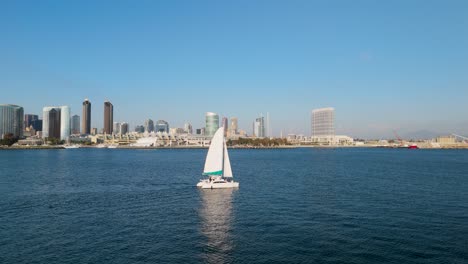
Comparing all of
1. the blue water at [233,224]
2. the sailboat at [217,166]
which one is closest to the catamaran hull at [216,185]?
the sailboat at [217,166]

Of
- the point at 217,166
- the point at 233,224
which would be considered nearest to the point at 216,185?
the point at 217,166

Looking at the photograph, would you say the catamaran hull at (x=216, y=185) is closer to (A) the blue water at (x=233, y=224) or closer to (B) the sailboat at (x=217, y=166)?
(B) the sailboat at (x=217, y=166)

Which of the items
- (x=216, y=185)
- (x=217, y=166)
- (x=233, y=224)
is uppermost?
(x=217, y=166)

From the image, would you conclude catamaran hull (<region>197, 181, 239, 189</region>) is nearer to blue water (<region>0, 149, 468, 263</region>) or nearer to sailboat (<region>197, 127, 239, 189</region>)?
sailboat (<region>197, 127, 239, 189</region>)

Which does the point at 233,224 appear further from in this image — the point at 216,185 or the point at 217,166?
the point at 217,166

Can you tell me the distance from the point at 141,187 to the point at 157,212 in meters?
18.7

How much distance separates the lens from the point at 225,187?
2126 inches

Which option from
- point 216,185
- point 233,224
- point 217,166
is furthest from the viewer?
point 217,166

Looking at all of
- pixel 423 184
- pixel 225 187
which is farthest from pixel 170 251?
pixel 423 184

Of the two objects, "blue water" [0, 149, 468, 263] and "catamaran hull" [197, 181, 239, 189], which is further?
"catamaran hull" [197, 181, 239, 189]

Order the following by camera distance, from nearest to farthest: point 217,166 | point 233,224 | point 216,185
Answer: point 233,224 → point 216,185 → point 217,166

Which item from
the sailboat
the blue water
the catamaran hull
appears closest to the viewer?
the blue water

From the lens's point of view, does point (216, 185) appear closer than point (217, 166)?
Yes

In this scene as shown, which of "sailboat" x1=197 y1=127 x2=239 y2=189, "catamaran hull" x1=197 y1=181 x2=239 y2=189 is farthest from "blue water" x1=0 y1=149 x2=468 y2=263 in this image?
"sailboat" x1=197 y1=127 x2=239 y2=189
